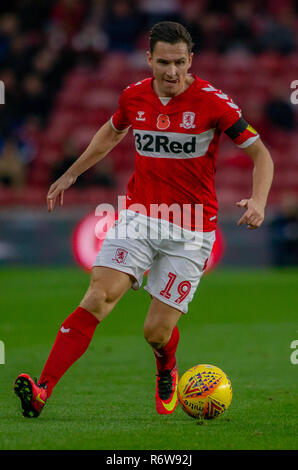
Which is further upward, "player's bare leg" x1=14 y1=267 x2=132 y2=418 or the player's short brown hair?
the player's short brown hair

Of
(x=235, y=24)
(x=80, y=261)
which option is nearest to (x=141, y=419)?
(x=80, y=261)

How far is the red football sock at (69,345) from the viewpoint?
241 inches

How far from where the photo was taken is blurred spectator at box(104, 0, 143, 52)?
2256 cm

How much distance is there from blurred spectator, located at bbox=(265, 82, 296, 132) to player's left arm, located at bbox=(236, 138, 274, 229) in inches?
577

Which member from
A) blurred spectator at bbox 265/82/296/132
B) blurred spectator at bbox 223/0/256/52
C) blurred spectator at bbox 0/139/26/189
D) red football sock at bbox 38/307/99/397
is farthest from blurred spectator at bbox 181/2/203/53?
red football sock at bbox 38/307/99/397

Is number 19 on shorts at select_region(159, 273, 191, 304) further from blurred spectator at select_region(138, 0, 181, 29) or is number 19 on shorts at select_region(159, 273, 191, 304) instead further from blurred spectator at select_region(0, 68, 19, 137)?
blurred spectator at select_region(138, 0, 181, 29)

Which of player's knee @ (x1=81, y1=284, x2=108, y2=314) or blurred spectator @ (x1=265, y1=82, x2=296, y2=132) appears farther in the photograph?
blurred spectator @ (x1=265, y1=82, x2=296, y2=132)

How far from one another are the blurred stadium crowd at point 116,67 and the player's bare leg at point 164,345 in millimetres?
13451

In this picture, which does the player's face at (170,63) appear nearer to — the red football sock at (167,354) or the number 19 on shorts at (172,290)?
the number 19 on shorts at (172,290)

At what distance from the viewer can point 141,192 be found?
6500mm

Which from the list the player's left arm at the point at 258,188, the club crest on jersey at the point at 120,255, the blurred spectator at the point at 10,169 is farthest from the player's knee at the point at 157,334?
the blurred spectator at the point at 10,169
